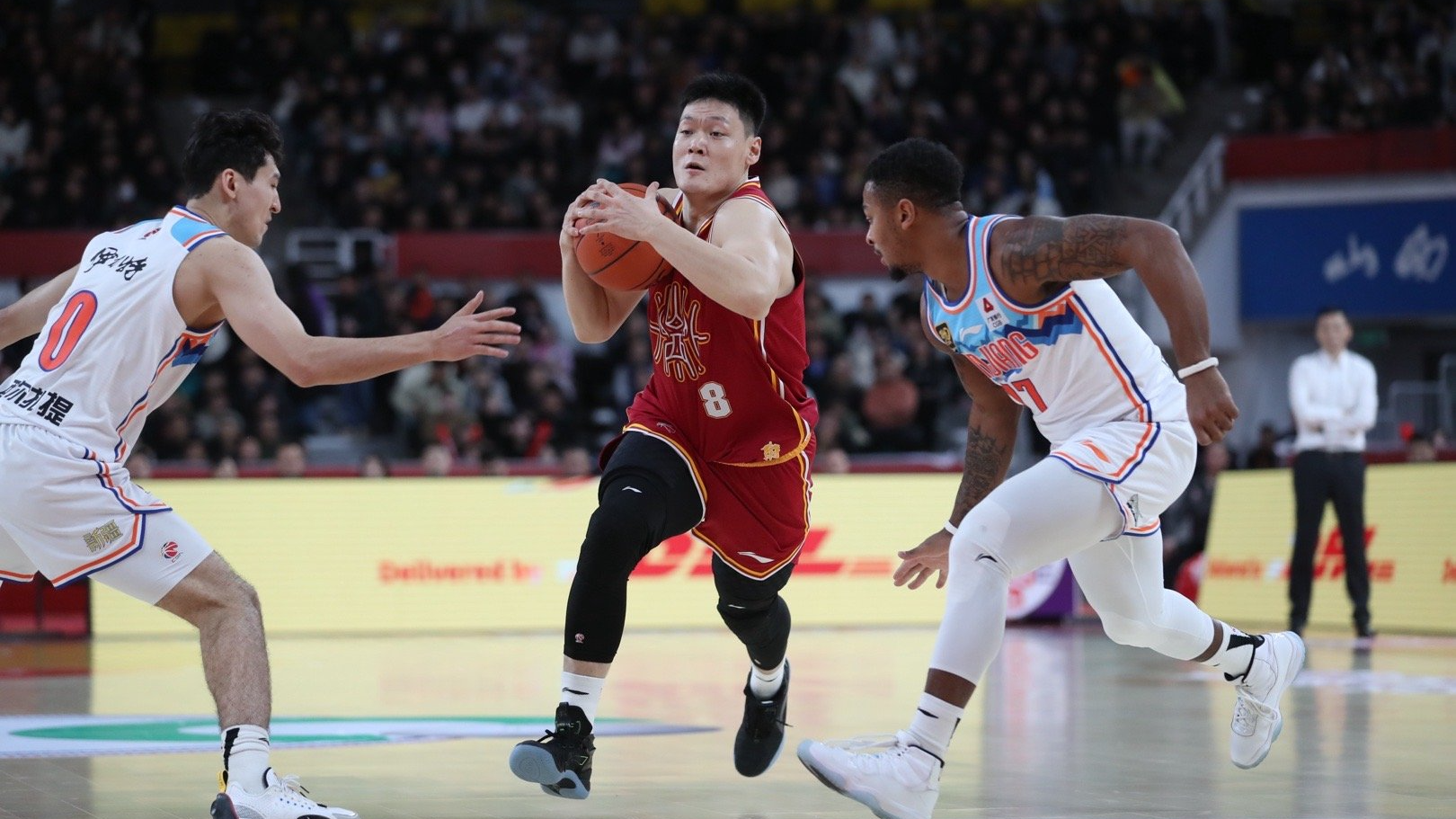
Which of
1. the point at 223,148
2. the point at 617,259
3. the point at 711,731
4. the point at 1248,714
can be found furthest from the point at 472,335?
the point at 711,731

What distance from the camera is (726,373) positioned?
5.71 meters

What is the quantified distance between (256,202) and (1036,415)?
2504mm

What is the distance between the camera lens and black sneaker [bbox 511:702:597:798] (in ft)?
16.9

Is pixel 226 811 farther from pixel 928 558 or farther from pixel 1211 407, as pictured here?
pixel 1211 407

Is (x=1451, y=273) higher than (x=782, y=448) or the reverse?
higher

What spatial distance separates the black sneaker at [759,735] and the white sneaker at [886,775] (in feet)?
4.03

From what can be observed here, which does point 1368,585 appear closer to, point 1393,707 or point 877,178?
point 1393,707

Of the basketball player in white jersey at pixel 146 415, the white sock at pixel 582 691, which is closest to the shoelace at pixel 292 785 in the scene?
the basketball player in white jersey at pixel 146 415

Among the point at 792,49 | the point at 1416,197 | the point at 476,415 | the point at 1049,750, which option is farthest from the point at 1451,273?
the point at 1049,750

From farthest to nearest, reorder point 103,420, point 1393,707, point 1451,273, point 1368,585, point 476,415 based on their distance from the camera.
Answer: point 1451,273, point 476,415, point 1368,585, point 1393,707, point 103,420

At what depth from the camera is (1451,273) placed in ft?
68.9

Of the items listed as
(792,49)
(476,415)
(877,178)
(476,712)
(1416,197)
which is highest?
(792,49)

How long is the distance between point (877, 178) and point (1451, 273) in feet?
58.0

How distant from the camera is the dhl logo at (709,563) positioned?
14281mm
